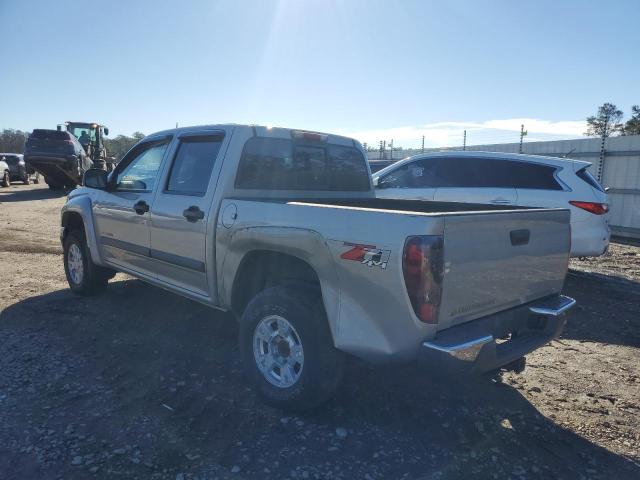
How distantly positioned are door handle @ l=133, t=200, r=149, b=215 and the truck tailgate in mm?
3044

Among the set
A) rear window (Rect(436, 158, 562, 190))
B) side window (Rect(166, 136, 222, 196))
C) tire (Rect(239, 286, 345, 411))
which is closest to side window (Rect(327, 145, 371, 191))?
side window (Rect(166, 136, 222, 196))

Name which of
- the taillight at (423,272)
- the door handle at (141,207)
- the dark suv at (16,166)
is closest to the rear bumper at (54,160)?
the dark suv at (16,166)

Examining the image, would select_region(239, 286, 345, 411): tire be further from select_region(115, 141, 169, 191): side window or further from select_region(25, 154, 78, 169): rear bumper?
select_region(25, 154, 78, 169): rear bumper

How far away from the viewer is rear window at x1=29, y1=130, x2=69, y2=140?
62.6 feet

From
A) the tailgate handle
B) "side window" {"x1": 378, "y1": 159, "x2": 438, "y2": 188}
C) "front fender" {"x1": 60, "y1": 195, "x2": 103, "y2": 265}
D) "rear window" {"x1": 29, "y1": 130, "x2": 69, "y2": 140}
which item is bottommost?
"front fender" {"x1": 60, "y1": 195, "x2": 103, "y2": 265}

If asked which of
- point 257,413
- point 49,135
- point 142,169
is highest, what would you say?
point 49,135

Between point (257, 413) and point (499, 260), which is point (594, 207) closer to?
point (499, 260)

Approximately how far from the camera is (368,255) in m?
2.81

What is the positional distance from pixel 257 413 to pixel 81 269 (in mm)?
3588

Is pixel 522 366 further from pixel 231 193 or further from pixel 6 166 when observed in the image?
pixel 6 166

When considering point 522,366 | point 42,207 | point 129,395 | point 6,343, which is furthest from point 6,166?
point 522,366

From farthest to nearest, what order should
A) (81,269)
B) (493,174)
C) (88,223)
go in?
1. (493,174)
2. (81,269)
3. (88,223)

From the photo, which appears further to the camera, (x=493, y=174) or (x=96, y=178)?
(x=493, y=174)

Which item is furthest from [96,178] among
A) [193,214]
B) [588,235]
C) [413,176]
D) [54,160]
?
[54,160]
